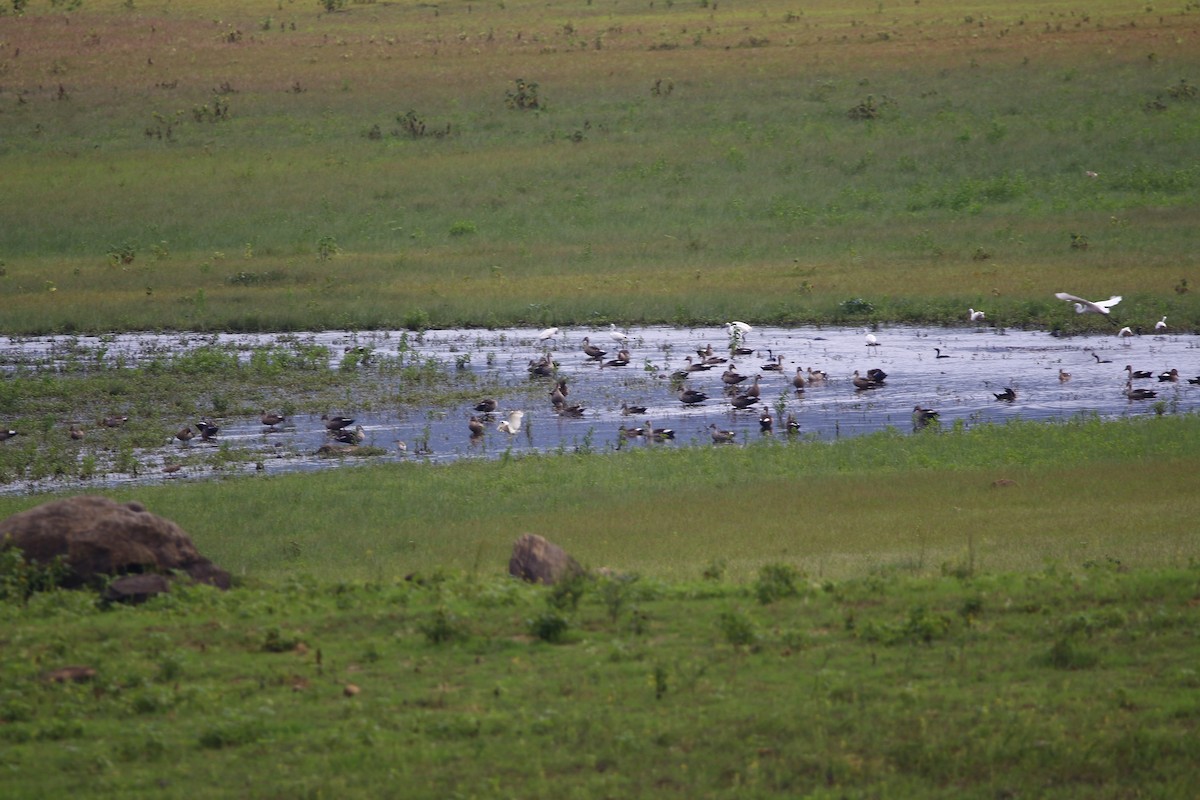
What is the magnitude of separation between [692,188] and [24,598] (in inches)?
1197

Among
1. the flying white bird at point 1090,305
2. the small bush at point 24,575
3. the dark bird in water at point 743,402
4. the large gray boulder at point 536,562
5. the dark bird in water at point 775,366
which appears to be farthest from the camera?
the dark bird in water at point 775,366

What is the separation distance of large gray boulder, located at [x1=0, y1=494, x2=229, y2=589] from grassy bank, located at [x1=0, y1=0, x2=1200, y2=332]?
18408 mm

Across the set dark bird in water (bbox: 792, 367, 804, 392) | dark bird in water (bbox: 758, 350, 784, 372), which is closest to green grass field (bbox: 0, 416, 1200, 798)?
dark bird in water (bbox: 792, 367, 804, 392)

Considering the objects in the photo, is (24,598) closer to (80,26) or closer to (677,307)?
(677,307)

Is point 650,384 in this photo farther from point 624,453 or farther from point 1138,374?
point 1138,374

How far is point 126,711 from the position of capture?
29.0 ft

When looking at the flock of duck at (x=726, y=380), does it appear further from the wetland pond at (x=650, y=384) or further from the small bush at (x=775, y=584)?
the small bush at (x=775, y=584)

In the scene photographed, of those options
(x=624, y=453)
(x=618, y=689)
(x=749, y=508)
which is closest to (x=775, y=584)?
(x=618, y=689)

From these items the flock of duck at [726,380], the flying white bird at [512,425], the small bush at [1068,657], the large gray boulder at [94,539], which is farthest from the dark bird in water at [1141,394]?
the large gray boulder at [94,539]

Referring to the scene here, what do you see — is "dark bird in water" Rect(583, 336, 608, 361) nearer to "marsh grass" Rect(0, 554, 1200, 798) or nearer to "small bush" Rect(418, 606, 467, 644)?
"marsh grass" Rect(0, 554, 1200, 798)

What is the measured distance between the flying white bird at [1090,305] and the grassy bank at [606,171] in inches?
22.0

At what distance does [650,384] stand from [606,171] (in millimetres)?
17773

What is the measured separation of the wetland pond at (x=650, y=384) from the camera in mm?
20172

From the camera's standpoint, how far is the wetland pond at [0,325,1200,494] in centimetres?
2017
